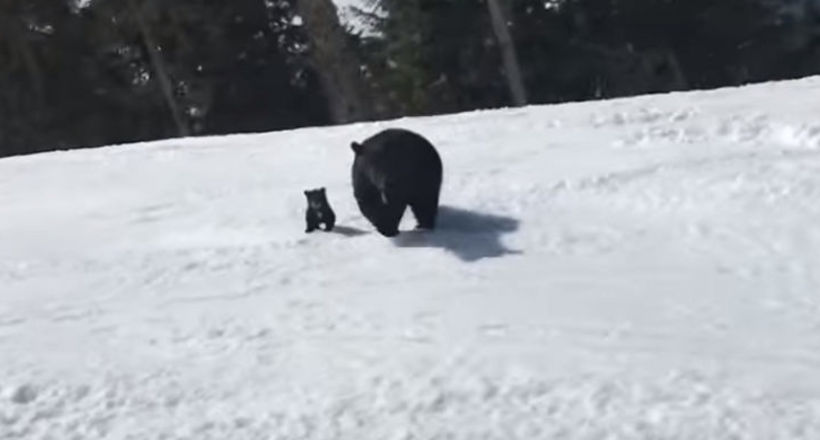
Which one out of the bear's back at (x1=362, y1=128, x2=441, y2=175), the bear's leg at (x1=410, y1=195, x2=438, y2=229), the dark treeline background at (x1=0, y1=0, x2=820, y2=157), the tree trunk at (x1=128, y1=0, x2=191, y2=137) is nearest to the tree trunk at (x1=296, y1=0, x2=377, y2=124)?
the dark treeline background at (x1=0, y1=0, x2=820, y2=157)

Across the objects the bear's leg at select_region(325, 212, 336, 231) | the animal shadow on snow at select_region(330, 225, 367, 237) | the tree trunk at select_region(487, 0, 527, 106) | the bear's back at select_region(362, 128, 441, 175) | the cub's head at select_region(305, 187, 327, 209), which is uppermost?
the bear's back at select_region(362, 128, 441, 175)

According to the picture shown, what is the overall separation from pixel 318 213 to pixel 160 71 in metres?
16.0

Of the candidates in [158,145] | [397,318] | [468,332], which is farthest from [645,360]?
[158,145]

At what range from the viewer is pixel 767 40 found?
71.6 feet

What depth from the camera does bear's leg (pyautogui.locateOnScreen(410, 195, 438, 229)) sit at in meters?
6.83

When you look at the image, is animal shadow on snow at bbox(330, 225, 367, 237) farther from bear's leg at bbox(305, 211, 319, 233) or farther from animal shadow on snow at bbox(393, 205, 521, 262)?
animal shadow on snow at bbox(393, 205, 521, 262)

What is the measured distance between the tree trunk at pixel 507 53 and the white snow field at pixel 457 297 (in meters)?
11.3

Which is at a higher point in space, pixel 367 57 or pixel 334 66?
pixel 334 66

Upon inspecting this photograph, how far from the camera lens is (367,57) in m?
22.2

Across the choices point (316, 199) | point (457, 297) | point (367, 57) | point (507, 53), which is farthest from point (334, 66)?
point (457, 297)

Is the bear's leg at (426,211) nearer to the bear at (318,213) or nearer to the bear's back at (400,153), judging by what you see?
the bear's back at (400,153)

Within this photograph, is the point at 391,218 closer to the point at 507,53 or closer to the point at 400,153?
the point at 400,153

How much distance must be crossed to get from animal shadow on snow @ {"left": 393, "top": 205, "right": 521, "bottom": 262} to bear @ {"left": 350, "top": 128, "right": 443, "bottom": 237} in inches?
3.9

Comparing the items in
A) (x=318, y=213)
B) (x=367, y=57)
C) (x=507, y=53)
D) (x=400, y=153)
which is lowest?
(x=507, y=53)
